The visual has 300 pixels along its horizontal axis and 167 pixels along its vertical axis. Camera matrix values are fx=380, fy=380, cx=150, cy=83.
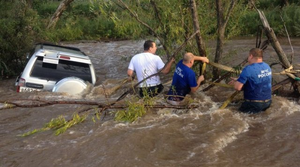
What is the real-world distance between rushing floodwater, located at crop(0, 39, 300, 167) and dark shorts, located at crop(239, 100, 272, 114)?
0.11 meters

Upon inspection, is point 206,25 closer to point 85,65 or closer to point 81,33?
point 85,65

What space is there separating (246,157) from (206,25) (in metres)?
4.10

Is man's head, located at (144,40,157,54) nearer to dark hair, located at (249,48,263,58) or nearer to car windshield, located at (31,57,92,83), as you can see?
dark hair, located at (249,48,263,58)

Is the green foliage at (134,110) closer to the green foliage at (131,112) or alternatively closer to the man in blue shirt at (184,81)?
the green foliage at (131,112)

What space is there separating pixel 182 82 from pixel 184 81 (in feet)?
0.16

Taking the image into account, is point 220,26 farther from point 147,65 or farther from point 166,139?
point 166,139

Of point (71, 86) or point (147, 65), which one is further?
point (71, 86)

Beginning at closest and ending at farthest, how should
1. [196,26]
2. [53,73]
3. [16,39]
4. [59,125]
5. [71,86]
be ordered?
[59,125] < [196,26] < [71,86] < [53,73] < [16,39]

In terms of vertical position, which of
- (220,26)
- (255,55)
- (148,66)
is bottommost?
(148,66)

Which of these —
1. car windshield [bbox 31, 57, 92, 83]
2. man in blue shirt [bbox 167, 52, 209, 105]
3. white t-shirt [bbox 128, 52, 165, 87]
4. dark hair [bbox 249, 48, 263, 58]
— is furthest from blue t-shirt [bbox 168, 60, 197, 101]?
car windshield [bbox 31, 57, 92, 83]

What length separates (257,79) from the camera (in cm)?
652

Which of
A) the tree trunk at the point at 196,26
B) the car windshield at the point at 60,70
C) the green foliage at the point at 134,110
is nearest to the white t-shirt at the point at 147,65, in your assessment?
the green foliage at the point at 134,110

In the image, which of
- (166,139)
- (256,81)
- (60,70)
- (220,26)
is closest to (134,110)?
(166,139)

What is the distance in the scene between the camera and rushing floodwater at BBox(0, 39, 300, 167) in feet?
17.5
